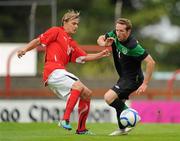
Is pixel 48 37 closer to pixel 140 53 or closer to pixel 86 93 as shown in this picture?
pixel 86 93

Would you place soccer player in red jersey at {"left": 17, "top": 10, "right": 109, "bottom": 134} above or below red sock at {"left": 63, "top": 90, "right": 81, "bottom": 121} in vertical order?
above

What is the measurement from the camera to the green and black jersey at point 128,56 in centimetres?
1457

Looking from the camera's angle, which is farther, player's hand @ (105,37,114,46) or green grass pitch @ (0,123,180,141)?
player's hand @ (105,37,114,46)

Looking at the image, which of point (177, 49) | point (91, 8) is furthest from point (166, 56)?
point (91, 8)

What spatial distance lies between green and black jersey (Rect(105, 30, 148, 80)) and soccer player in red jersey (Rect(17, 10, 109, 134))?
0.27 m

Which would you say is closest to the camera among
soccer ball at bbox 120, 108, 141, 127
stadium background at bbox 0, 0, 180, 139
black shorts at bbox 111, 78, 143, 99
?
soccer ball at bbox 120, 108, 141, 127

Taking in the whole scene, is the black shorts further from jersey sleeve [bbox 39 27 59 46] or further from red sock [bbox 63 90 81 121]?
jersey sleeve [bbox 39 27 59 46]

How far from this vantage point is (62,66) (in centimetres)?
1496

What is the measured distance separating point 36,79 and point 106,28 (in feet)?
122

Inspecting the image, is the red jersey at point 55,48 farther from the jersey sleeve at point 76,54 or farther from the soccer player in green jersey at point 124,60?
the soccer player in green jersey at point 124,60

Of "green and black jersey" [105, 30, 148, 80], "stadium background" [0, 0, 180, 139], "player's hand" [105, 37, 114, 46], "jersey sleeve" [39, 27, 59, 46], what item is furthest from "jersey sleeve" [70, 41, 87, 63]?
"stadium background" [0, 0, 180, 139]

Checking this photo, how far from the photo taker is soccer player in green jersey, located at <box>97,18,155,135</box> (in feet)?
47.9

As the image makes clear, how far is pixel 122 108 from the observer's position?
591 inches

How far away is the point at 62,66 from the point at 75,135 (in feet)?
4.02
